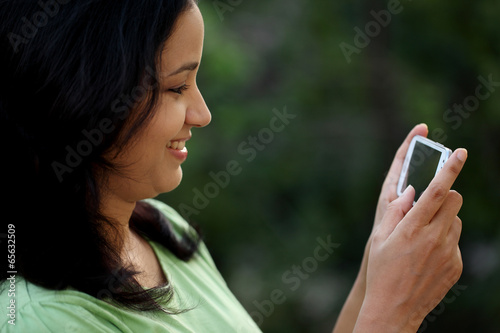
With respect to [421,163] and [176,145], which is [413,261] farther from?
[176,145]

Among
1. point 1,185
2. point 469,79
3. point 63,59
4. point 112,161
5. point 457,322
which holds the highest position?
point 469,79

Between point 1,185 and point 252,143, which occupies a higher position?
point 1,185

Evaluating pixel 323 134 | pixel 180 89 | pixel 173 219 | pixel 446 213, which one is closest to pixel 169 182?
pixel 180 89

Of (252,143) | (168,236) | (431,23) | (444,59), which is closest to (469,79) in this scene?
(444,59)

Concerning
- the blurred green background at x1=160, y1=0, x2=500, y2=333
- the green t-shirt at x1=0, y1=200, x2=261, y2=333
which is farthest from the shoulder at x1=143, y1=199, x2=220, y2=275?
the blurred green background at x1=160, y1=0, x2=500, y2=333

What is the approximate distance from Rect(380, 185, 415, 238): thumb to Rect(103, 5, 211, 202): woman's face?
413mm

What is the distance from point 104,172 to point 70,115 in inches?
6.1

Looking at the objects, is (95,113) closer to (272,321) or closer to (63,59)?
(63,59)

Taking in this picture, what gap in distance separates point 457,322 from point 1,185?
99.7 inches

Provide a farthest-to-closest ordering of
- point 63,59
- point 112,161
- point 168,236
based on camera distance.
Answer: point 168,236
point 112,161
point 63,59

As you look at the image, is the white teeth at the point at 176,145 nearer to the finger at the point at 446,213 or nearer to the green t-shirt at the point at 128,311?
the green t-shirt at the point at 128,311

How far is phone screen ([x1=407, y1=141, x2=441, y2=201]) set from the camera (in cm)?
114

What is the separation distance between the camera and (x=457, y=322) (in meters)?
2.85

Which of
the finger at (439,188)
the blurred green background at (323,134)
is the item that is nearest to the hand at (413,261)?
the finger at (439,188)
